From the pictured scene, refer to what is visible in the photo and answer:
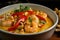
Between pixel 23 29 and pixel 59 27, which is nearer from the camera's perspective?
pixel 23 29

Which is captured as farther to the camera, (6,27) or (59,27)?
(59,27)

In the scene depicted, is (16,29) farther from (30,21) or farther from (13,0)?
(13,0)

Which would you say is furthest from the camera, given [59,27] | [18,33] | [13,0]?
[13,0]

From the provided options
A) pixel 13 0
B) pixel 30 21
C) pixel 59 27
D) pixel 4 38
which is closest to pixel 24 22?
pixel 30 21

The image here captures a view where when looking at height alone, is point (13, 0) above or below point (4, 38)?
above

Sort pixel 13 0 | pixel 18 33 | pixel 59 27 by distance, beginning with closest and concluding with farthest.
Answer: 1. pixel 18 33
2. pixel 59 27
3. pixel 13 0

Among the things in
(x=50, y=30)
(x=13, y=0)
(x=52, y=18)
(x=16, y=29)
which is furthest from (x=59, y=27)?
(x=13, y=0)

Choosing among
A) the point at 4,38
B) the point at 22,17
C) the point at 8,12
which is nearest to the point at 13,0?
the point at 8,12

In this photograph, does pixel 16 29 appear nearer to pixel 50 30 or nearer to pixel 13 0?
pixel 50 30

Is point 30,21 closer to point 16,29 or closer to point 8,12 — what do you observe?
point 16,29
